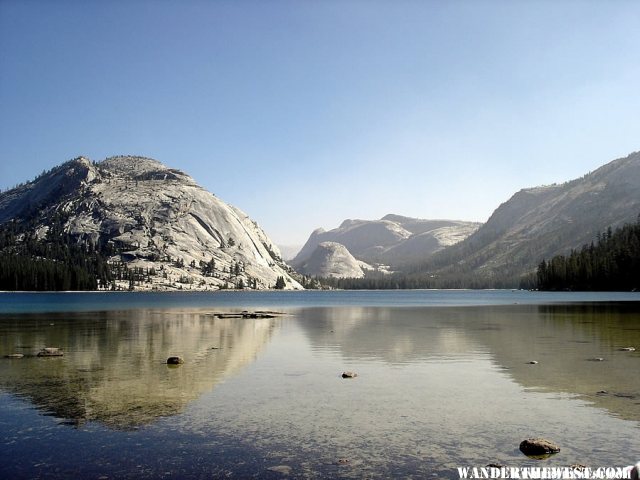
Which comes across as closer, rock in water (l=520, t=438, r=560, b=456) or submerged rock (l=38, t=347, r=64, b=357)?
rock in water (l=520, t=438, r=560, b=456)

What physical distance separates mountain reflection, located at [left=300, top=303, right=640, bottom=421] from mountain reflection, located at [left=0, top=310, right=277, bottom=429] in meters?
11.5

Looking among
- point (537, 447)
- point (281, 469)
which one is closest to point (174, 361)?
point (281, 469)

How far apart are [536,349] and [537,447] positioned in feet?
109

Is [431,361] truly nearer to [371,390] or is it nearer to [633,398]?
[371,390]

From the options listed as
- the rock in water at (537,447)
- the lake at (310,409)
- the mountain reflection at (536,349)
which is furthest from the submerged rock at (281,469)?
the mountain reflection at (536,349)

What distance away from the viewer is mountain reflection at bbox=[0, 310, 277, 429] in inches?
1040

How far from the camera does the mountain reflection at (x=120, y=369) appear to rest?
26422mm

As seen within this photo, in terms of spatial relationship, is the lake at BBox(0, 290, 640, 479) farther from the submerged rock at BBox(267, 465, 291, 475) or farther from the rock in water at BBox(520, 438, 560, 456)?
the rock in water at BBox(520, 438, 560, 456)

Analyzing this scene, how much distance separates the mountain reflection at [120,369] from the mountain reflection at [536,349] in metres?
11.5

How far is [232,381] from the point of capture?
34062 mm

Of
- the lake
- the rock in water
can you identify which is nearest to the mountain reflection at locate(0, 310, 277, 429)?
the lake

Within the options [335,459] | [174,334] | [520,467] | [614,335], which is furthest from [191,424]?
[614,335]

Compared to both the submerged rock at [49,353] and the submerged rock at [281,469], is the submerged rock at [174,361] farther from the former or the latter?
the submerged rock at [281,469]

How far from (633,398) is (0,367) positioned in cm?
4191
